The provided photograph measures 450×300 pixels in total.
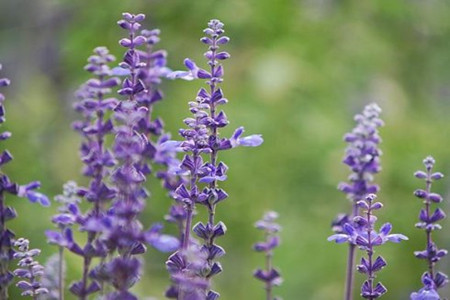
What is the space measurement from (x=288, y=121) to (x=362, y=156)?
208 cm

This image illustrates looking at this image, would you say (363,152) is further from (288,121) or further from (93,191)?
(288,121)

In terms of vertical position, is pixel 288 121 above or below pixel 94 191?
above

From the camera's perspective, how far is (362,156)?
1285 mm

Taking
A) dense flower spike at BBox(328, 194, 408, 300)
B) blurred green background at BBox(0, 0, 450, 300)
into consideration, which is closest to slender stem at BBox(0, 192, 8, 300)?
dense flower spike at BBox(328, 194, 408, 300)

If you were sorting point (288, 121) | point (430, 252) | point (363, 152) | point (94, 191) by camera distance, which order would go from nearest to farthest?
point (94, 191) → point (430, 252) → point (363, 152) → point (288, 121)

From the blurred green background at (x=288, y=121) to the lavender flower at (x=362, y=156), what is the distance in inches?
71.1

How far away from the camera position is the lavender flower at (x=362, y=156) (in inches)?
49.3

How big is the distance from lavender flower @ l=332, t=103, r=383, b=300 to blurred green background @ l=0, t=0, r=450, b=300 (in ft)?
5.93

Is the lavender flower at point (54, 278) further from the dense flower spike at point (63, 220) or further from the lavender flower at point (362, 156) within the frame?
the lavender flower at point (362, 156)

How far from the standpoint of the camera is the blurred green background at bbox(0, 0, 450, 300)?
324 cm

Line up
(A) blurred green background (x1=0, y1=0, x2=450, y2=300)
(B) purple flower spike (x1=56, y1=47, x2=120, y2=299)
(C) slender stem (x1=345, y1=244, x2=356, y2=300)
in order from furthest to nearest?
(A) blurred green background (x1=0, y1=0, x2=450, y2=300), (C) slender stem (x1=345, y1=244, x2=356, y2=300), (B) purple flower spike (x1=56, y1=47, x2=120, y2=299)

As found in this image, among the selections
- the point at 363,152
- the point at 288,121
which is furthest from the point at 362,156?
the point at 288,121

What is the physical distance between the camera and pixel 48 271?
115cm

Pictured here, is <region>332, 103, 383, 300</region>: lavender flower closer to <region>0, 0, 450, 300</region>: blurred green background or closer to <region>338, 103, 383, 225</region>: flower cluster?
<region>338, 103, 383, 225</region>: flower cluster
